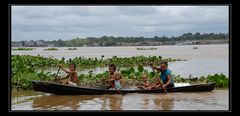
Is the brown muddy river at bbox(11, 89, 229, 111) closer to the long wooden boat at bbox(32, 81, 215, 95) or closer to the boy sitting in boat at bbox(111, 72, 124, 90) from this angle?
the long wooden boat at bbox(32, 81, 215, 95)

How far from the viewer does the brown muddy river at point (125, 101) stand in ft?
18.7

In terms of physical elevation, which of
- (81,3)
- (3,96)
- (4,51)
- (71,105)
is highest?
(81,3)

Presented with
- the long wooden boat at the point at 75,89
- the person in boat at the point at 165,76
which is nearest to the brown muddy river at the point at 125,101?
the long wooden boat at the point at 75,89

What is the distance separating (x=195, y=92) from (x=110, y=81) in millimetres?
1479

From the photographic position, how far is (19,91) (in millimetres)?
7160

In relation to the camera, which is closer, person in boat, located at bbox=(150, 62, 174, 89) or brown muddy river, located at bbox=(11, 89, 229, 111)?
brown muddy river, located at bbox=(11, 89, 229, 111)

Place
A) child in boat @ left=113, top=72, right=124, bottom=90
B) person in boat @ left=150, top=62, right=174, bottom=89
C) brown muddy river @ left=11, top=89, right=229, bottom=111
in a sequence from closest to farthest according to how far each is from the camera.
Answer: brown muddy river @ left=11, top=89, right=229, bottom=111 < person in boat @ left=150, top=62, right=174, bottom=89 < child in boat @ left=113, top=72, right=124, bottom=90

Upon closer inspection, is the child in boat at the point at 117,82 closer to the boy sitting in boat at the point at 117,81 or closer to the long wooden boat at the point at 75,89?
the boy sitting in boat at the point at 117,81

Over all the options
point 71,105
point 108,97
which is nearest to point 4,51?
point 71,105

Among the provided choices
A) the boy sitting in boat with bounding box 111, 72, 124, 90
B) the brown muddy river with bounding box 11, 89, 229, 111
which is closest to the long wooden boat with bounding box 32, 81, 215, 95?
the brown muddy river with bounding box 11, 89, 229, 111

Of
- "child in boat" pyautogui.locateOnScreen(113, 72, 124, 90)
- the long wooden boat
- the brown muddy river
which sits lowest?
the brown muddy river

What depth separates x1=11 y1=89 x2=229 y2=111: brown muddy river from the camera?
5.71 metres

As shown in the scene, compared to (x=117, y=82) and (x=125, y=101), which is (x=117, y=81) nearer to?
(x=117, y=82)
